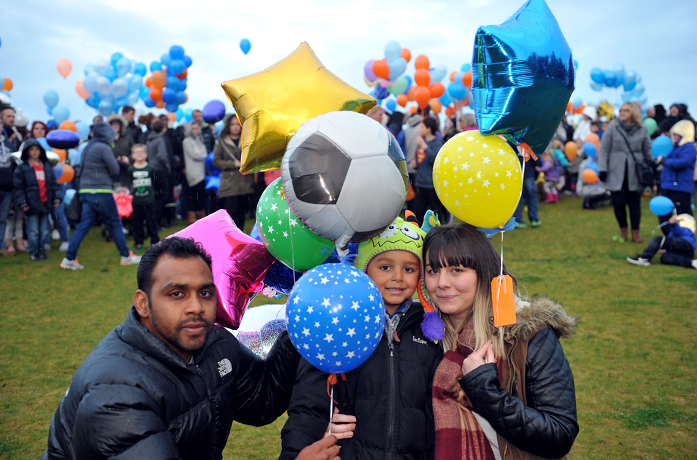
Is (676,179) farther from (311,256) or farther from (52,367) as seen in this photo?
(52,367)

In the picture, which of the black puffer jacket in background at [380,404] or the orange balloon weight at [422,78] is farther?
the orange balloon weight at [422,78]

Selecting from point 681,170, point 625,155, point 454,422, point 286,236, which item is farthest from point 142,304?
point 625,155

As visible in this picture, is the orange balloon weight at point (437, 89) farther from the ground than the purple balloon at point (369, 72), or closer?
closer

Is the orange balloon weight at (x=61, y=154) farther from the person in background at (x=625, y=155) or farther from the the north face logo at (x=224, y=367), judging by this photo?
the person in background at (x=625, y=155)

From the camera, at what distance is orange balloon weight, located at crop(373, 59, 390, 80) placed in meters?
13.8

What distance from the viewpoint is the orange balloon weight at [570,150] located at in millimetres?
14992

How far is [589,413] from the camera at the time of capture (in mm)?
3756

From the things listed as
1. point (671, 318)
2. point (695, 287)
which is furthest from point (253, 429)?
point (695, 287)

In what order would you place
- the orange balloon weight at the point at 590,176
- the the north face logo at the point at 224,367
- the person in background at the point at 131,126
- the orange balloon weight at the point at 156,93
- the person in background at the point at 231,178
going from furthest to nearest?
the orange balloon weight at the point at 156,93, the orange balloon weight at the point at 590,176, the person in background at the point at 131,126, the person in background at the point at 231,178, the the north face logo at the point at 224,367

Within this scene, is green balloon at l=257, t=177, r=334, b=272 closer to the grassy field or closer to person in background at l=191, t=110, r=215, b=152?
the grassy field

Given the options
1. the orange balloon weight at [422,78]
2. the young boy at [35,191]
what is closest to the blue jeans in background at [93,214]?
the young boy at [35,191]

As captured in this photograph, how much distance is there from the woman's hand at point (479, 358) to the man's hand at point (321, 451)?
60cm

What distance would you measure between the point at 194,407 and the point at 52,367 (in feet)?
11.2

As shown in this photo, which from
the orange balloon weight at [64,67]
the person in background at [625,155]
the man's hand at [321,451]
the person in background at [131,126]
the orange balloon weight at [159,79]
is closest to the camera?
the man's hand at [321,451]
